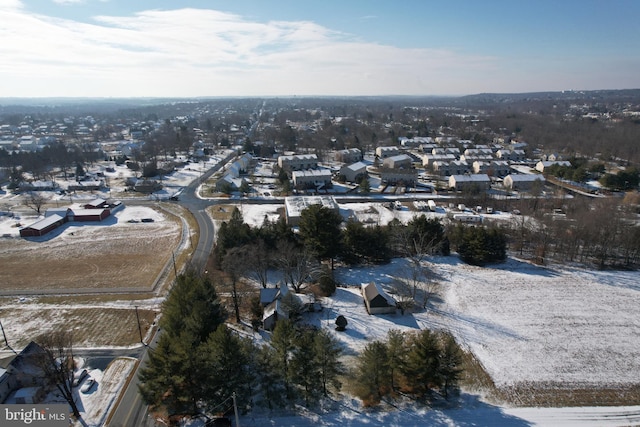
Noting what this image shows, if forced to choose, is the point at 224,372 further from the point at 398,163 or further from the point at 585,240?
the point at 398,163

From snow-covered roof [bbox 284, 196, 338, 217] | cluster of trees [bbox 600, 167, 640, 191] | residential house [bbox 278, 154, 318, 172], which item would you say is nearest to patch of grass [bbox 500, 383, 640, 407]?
snow-covered roof [bbox 284, 196, 338, 217]

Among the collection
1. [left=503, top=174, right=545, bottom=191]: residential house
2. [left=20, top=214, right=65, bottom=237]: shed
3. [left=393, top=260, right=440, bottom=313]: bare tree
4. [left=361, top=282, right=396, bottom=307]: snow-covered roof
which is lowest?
[left=393, top=260, right=440, bottom=313]: bare tree

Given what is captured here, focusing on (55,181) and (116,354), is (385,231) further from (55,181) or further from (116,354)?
(55,181)

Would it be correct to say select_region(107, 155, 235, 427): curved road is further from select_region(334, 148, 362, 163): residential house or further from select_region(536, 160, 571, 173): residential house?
select_region(536, 160, 571, 173): residential house

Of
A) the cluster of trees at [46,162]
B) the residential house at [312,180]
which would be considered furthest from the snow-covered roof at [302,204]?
the cluster of trees at [46,162]

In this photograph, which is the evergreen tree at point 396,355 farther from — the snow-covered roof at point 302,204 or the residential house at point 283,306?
the snow-covered roof at point 302,204

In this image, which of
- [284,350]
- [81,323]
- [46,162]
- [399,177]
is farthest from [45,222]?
[399,177]

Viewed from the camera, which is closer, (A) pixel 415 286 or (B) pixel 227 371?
(B) pixel 227 371
